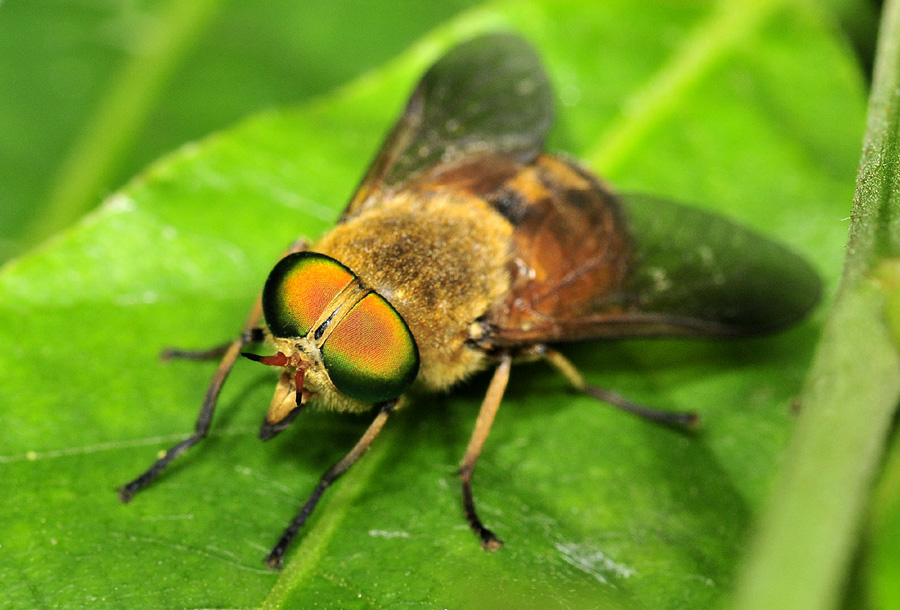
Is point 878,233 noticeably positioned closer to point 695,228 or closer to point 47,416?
point 695,228

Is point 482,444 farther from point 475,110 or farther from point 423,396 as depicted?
point 475,110

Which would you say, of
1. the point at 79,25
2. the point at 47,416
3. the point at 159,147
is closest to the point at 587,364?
the point at 47,416

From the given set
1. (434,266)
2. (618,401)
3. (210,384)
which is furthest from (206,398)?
(618,401)

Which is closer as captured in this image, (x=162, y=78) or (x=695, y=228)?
(x=695, y=228)

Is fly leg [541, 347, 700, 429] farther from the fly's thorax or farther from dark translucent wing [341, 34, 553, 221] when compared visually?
dark translucent wing [341, 34, 553, 221]

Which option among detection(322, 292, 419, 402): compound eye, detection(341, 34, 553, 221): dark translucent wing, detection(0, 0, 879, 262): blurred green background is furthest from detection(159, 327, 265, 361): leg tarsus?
detection(0, 0, 879, 262): blurred green background

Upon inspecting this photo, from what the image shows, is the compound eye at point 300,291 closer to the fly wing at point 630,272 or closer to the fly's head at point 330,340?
the fly's head at point 330,340
